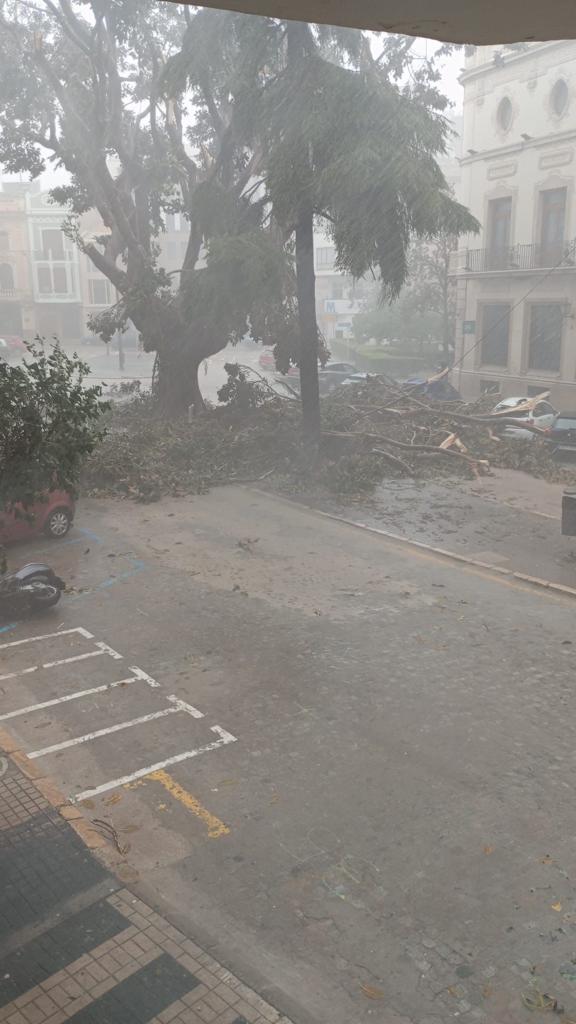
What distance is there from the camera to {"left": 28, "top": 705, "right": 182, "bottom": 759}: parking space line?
25.1 feet

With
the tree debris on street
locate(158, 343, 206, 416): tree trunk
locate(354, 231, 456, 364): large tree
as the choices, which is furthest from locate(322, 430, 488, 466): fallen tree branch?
locate(354, 231, 456, 364): large tree

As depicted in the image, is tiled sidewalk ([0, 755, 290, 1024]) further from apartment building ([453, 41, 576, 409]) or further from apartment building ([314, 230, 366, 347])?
apartment building ([314, 230, 366, 347])

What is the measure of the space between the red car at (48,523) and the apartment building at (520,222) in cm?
2147

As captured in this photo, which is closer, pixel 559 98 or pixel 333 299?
pixel 559 98

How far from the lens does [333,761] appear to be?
7.53m

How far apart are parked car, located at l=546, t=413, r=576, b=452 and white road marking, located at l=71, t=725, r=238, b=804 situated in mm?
16712

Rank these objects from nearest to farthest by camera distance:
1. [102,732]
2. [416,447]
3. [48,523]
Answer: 1. [102,732]
2. [48,523]
3. [416,447]

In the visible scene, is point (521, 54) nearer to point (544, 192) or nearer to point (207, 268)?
point (544, 192)

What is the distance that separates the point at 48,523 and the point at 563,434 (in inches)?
564

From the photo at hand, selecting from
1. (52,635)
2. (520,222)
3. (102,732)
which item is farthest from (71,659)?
(520,222)

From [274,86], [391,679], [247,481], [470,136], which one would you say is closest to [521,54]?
[470,136]

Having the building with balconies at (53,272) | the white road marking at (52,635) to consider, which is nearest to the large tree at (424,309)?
the building with balconies at (53,272)

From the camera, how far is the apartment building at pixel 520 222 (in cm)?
2933

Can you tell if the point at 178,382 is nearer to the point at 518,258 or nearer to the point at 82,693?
the point at 518,258
